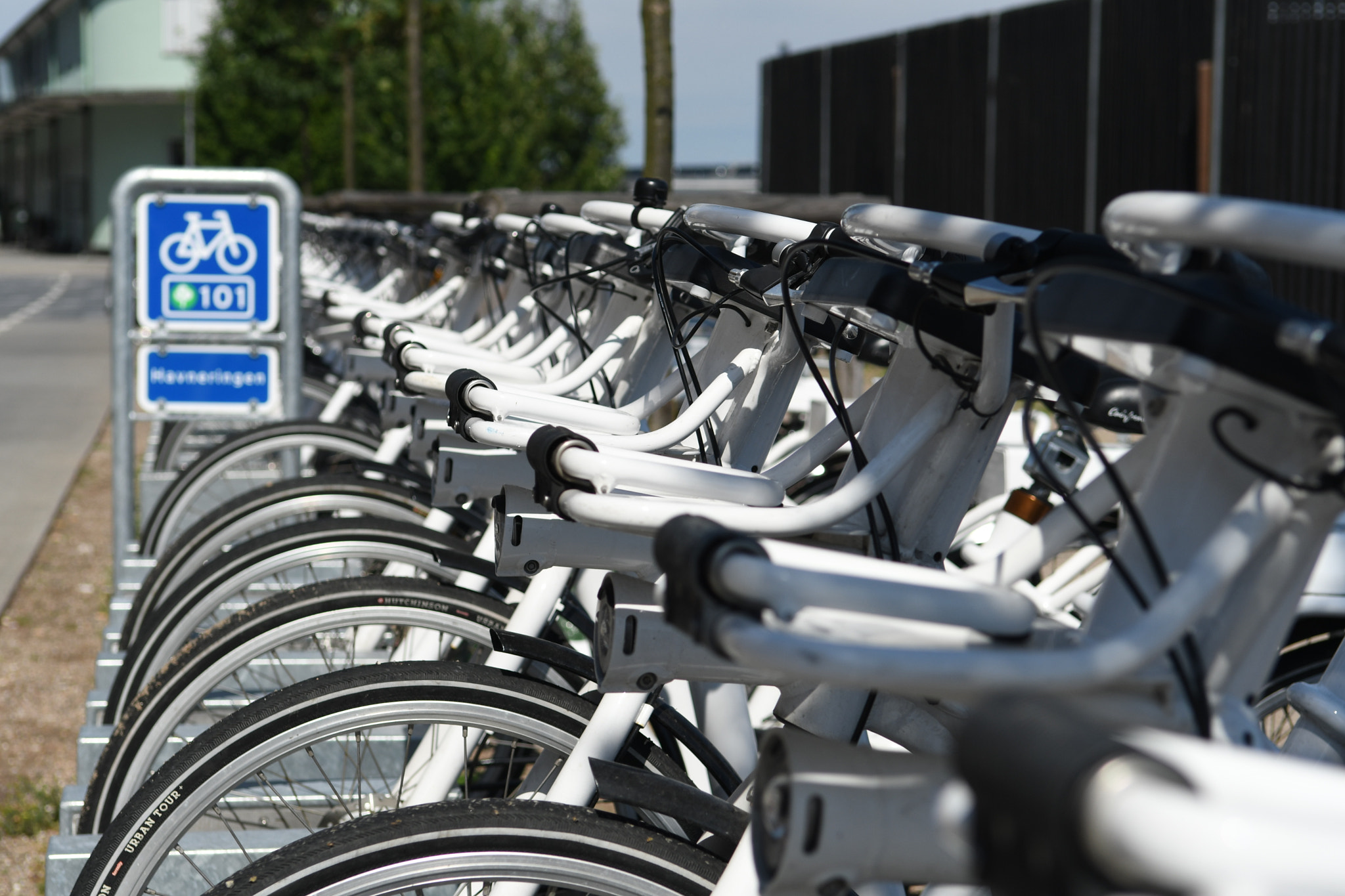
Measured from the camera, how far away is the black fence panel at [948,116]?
662 inches

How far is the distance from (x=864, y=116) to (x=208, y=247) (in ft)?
49.7

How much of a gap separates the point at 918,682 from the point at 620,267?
70.2 inches

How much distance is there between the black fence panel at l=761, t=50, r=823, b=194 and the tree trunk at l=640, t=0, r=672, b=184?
561 inches

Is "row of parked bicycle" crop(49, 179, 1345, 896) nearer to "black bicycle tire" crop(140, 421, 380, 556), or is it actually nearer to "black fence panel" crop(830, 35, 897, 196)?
"black bicycle tire" crop(140, 421, 380, 556)

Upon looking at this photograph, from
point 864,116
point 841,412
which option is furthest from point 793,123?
point 841,412

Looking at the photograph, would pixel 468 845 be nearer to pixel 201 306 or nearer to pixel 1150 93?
pixel 201 306

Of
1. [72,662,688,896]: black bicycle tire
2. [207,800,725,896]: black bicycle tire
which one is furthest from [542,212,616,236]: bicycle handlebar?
[207,800,725,896]: black bicycle tire

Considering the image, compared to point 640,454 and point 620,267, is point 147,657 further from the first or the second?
point 640,454

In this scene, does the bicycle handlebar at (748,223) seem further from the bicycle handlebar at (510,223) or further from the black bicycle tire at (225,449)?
the black bicycle tire at (225,449)

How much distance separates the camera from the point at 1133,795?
2.55 feet

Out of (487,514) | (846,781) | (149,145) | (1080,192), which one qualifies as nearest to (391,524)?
(487,514)

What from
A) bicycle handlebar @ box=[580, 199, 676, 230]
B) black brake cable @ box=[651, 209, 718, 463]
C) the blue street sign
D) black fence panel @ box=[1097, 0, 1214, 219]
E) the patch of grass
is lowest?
the patch of grass

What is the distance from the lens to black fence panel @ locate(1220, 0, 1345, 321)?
12.0 m

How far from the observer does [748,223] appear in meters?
2.04
